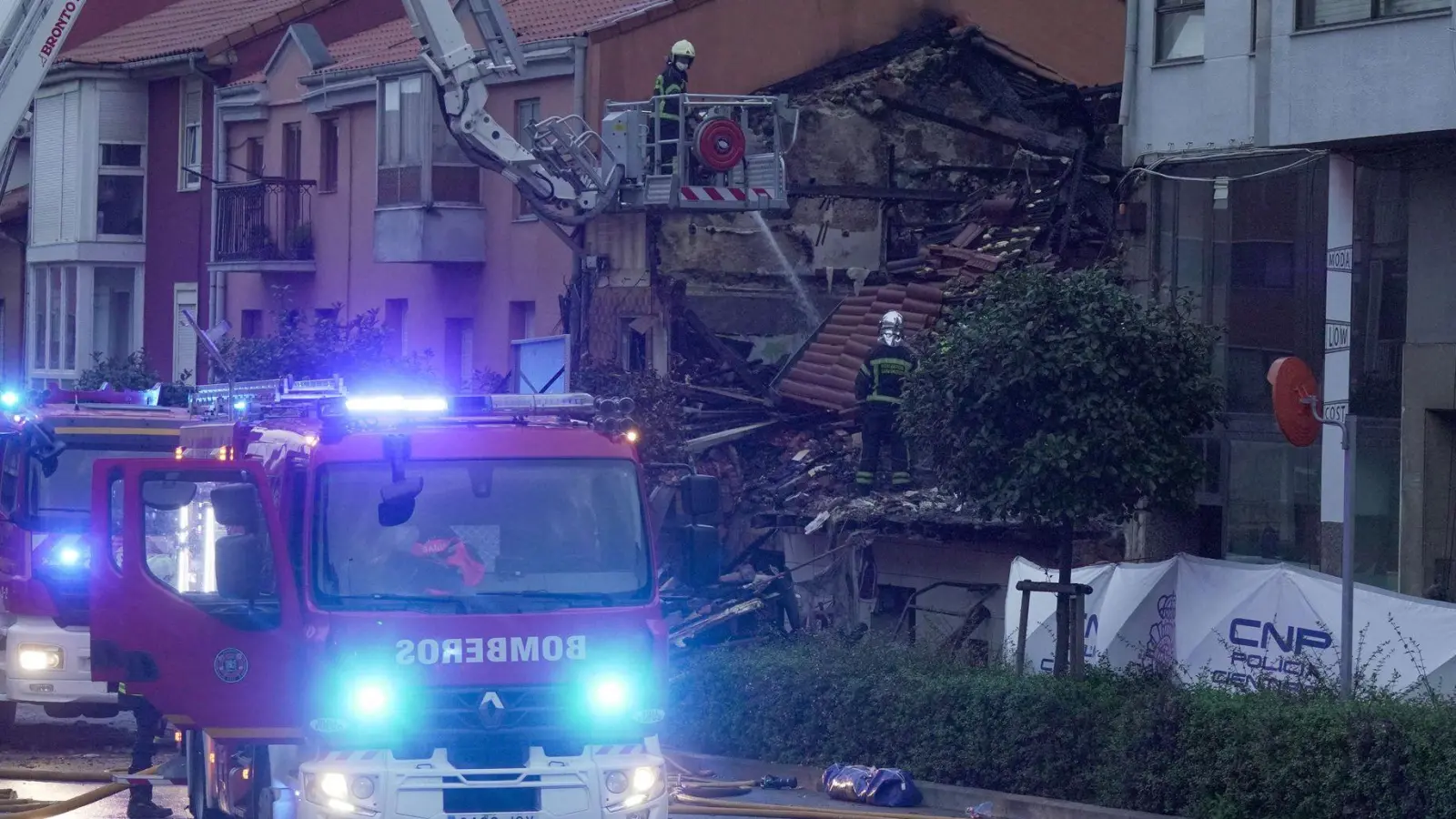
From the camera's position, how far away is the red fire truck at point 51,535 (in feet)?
50.1

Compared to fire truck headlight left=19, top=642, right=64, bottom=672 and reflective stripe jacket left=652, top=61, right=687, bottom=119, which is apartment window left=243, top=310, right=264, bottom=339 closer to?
reflective stripe jacket left=652, top=61, right=687, bottom=119

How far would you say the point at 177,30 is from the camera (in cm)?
4116

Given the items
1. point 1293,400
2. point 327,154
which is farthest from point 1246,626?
point 327,154

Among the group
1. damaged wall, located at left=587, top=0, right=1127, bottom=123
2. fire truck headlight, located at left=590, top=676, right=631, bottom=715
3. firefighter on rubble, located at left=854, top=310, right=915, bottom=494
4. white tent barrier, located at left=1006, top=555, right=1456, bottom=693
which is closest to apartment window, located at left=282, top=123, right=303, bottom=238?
damaged wall, located at left=587, top=0, right=1127, bottom=123

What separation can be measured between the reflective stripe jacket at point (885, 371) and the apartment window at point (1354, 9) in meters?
6.42

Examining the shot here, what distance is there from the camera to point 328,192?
34.6m

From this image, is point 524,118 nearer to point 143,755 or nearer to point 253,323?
point 253,323

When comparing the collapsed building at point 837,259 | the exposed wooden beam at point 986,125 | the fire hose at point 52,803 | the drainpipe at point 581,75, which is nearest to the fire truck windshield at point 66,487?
the fire hose at point 52,803

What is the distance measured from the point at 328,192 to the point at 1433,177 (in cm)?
2180

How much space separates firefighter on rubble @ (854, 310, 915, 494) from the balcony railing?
600 inches

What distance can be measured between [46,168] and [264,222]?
8432 mm

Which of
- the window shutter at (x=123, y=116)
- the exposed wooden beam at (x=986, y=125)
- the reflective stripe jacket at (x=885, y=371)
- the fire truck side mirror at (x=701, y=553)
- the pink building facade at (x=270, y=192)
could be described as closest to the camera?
the fire truck side mirror at (x=701, y=553)

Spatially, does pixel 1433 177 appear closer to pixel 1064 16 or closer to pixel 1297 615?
pixel 1297 615

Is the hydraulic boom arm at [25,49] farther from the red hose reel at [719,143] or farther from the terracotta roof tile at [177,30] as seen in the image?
the terracotta roof tile at [177,30]
